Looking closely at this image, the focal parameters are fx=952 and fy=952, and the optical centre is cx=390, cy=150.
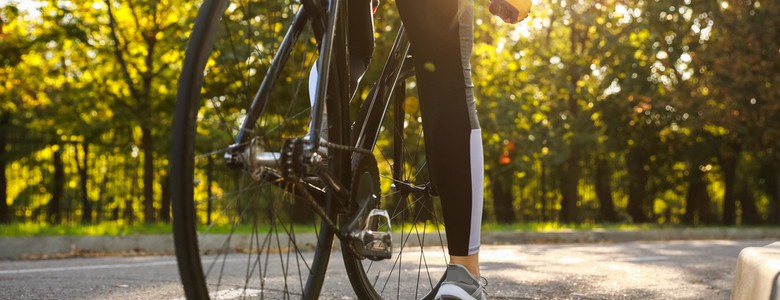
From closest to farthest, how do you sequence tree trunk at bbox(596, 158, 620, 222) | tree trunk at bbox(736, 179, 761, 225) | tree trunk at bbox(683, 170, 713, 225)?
1. tree trunk at bbox(596, 158, 620, 222)
2. tree trunk at bbox(683, 170, 713, 225)
3. tree trunk at bbox(736, 179, 761, 225)

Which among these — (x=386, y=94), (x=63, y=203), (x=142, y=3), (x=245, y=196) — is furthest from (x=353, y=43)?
(x=63, y=203)

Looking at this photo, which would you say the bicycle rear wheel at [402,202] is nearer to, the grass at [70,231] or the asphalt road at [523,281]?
the asphalt road at [523,281]

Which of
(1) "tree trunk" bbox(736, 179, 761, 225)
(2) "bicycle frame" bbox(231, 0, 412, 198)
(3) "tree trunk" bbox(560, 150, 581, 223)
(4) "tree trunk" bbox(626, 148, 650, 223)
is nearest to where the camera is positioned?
(2) "bicycle frame" bbox(231, 0, 412, 198)

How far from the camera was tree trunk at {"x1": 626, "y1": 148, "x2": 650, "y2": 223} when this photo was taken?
24.3 meters

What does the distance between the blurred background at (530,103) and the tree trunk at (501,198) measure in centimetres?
4

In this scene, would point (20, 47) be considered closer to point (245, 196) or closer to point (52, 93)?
point (52, 93)

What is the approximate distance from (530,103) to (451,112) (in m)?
18.9

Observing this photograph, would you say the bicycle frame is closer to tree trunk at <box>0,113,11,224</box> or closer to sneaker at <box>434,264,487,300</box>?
sneaker at <box>434,264,487,300</box>

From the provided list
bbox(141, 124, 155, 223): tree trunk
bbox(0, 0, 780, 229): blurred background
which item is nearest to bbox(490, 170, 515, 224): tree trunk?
bbox(0, 0, 780, 229): blurred background

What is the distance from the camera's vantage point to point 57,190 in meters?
17.3

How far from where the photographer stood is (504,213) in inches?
888

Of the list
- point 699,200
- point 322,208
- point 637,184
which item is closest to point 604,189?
point 637,184

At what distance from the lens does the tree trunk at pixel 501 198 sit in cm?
2191

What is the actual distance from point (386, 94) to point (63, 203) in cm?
1542
